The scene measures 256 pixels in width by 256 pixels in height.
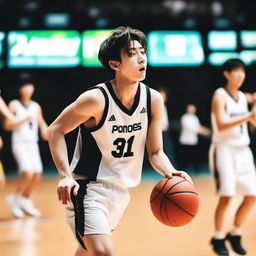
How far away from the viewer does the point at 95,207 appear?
10.2ft

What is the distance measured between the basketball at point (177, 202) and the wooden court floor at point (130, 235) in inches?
64.9

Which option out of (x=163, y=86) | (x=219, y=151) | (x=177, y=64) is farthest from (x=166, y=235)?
(x=163, y=86)

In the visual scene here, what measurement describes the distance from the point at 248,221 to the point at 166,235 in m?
1.28

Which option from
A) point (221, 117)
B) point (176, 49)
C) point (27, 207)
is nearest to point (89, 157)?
point (221, 117)

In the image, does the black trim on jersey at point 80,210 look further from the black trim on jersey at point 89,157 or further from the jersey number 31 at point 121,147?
the jersey number 31 at point 121,147

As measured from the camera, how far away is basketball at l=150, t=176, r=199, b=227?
3.26 meters

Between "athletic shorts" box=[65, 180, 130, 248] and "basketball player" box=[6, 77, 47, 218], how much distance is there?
12.2 ft

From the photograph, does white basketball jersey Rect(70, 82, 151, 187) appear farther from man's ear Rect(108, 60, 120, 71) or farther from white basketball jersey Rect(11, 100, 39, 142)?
white basketball jersey Rect(11, 100, 39, 142)

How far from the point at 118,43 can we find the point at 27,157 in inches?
157

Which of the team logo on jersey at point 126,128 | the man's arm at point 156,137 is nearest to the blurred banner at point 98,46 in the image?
the man's arm at point 156,137

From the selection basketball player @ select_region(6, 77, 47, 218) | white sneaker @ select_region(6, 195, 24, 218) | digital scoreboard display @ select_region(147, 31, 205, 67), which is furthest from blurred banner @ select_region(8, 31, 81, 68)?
white sneaker @ select_region(6, 195, 24, 218)

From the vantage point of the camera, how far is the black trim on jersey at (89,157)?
3.25 meters

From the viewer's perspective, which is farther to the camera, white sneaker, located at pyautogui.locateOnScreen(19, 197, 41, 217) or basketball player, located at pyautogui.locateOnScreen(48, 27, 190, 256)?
white sneaker, located at pyautogui.locateOnScreen(19, 197, 41, 217)

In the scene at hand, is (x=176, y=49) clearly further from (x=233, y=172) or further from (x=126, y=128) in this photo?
(x=126, y=128)
